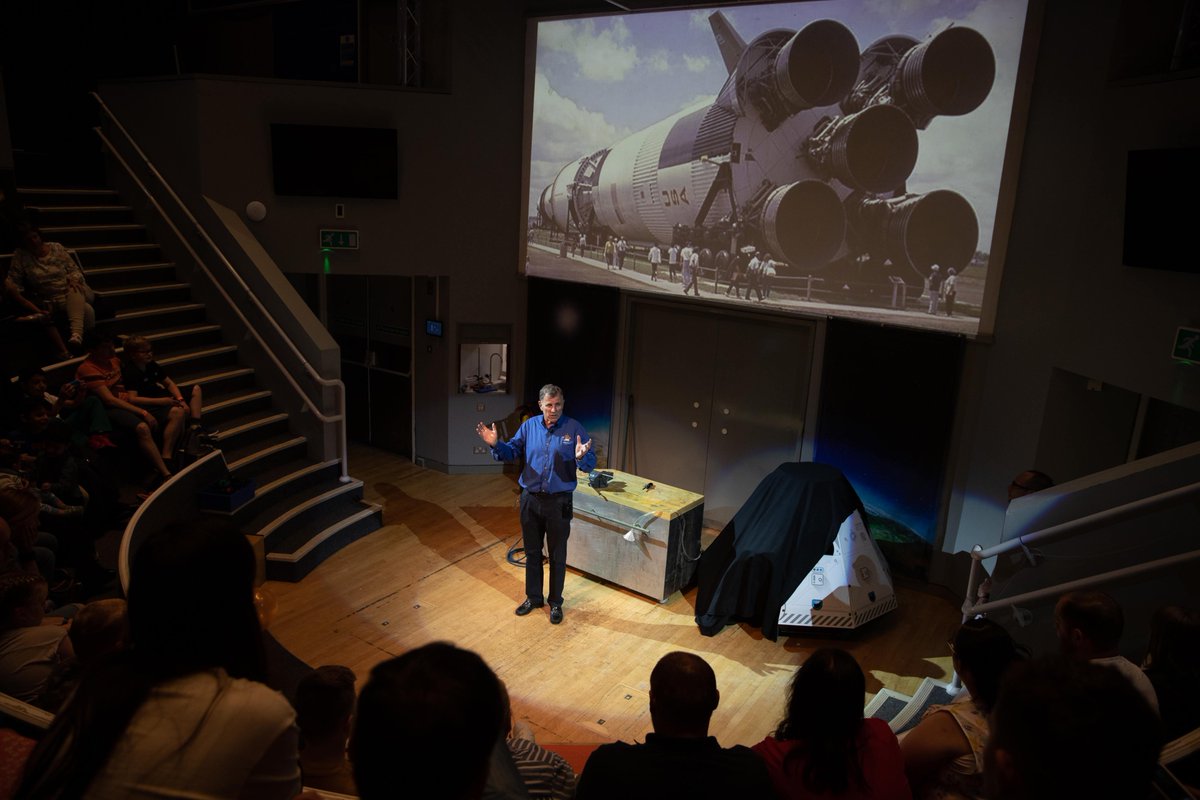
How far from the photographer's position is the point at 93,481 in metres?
5.52

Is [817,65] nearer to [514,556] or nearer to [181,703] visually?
[514,556]

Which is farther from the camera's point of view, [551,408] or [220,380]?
[220,380]

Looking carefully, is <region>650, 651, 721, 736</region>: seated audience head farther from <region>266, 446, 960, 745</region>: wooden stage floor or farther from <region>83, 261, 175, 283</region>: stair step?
<region>83, 261, 175, 283</region>: stair step

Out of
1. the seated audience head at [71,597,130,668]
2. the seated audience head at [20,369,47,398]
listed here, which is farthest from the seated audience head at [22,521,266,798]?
the seated audience head at [20,369,47,398]

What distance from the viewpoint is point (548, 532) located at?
6219 mm

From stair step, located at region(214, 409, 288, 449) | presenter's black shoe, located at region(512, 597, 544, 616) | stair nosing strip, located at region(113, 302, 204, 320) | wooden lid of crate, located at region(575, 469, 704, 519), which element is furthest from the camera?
stair nosing strip, located at region(113, 302, 204, 320)

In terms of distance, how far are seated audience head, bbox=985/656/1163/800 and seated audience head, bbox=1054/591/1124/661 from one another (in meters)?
1.83

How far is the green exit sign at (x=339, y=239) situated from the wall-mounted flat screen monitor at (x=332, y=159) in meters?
0.37

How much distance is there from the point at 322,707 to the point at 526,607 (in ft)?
12.6

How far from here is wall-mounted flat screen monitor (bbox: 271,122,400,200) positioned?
8.12 metres

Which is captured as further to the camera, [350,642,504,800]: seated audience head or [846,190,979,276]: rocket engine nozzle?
[846,190,979,276]: rocket engine nozzle

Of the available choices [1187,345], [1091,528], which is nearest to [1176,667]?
[1091,528]

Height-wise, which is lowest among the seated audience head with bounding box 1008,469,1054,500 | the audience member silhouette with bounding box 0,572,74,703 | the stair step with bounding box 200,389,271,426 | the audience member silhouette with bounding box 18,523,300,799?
the stair step with bounding box 200,389,271,426

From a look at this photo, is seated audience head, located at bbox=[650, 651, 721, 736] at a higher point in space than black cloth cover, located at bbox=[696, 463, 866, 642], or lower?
higher
